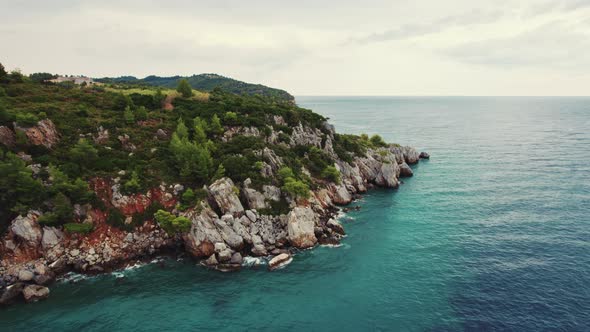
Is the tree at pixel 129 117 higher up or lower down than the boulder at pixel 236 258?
higher up

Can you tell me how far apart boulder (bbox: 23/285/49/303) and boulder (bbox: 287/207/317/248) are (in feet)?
→ 121

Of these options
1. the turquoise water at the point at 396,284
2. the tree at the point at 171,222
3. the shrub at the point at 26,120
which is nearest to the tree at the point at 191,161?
the tree at the point at 171,222

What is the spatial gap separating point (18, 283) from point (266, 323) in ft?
118

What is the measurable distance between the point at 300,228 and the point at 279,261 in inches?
327

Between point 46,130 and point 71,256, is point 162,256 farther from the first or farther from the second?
point 46,130

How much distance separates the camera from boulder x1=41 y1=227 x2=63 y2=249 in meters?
48.0

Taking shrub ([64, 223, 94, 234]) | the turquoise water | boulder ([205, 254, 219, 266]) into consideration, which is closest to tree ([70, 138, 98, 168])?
shrub ([64, 223, 94, 234])

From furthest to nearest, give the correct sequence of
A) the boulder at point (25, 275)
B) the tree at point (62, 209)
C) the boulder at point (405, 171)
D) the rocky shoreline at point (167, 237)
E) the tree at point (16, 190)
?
the boulder at point (405, 171) < the tree at point (62, 209) < the tree at point (16, 190) < the rocky shoreline at point (167, 237) < the boulder at point (25, 275)

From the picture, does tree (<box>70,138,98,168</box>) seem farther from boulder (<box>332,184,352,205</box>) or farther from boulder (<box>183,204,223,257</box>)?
boulder (<box>332,184,352,205</box>)

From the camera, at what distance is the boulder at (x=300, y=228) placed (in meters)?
55.9

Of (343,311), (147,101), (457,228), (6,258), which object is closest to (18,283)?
(6,258)

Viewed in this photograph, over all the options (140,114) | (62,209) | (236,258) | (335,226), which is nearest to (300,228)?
(335,226)

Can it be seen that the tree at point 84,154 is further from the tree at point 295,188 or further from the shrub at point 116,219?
the tree at point 295,188

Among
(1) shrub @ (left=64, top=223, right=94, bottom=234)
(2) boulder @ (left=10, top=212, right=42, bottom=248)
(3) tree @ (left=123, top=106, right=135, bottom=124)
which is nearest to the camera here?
(2) boulder @ (left=10, top=212, right=42, bottom=248)
